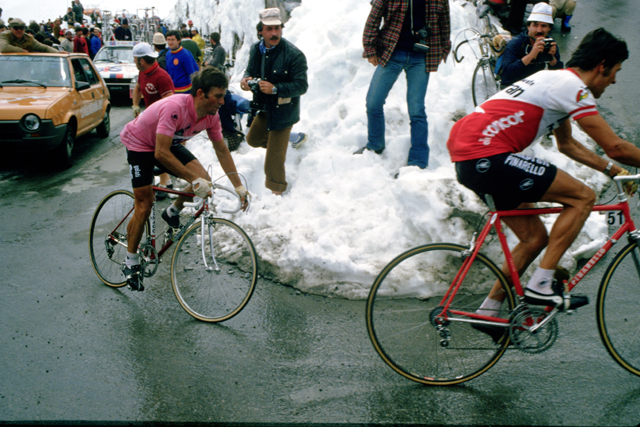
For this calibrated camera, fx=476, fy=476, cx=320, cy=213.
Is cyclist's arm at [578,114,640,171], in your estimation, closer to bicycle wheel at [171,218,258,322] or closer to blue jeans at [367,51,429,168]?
bicycle wheel at [171,218,258,322]

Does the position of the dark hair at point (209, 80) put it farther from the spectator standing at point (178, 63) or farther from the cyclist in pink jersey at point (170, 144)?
the spectator standing at point (178, 63)

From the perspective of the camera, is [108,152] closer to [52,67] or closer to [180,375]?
[52,67]

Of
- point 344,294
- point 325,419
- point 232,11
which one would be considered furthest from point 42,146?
point 232,11

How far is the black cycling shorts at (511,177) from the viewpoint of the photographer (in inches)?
109

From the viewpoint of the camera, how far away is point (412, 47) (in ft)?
17.8

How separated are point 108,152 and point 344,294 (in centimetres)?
674

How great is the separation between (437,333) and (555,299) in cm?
74

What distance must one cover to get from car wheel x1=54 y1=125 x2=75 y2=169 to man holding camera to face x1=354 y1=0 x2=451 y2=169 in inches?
210

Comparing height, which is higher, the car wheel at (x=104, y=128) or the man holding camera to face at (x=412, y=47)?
the man holding camera to face at (x=412, y=47)

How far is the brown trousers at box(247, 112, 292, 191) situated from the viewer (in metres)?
5.69

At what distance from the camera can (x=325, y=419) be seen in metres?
2.79

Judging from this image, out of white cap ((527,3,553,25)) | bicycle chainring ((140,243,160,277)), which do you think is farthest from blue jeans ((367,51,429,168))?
bicycle chainring ((140,243,160,277))

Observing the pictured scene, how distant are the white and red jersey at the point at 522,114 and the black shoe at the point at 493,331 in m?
1.06

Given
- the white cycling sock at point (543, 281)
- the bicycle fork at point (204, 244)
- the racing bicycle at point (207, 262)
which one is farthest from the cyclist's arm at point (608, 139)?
the bicycle fork at point (204, 244)
